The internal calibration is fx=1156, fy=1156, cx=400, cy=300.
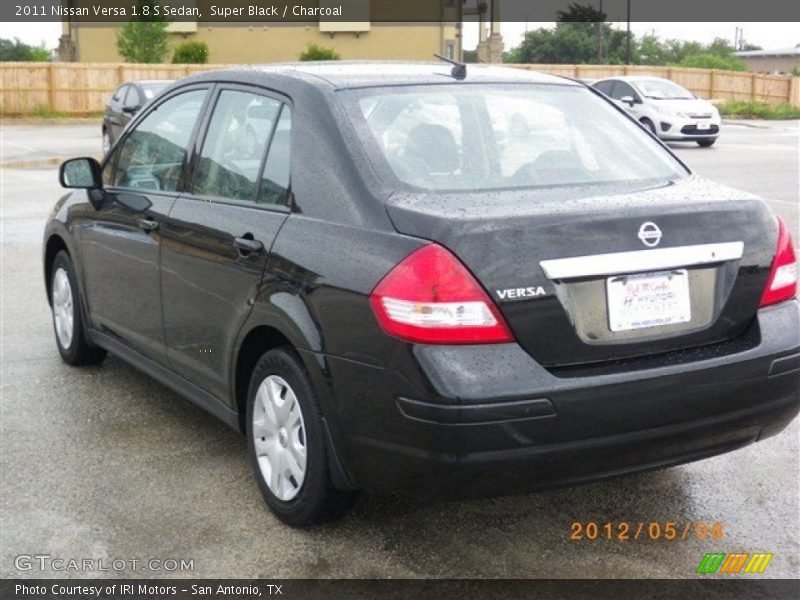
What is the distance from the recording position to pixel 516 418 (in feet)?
11.4

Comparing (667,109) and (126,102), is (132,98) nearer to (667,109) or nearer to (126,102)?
(126,102)

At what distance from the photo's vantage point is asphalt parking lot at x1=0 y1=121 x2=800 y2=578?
155 inches

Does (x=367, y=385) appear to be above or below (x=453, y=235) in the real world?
below

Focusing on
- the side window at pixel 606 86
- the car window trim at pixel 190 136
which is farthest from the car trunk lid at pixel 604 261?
the side window at pixel 606 86

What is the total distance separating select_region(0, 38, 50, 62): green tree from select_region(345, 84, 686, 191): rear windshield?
289 ft

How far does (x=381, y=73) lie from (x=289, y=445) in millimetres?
1548

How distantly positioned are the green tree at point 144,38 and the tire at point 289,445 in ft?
146

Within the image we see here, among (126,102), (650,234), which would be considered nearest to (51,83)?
(126,102)

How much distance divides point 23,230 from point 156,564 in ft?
28.8

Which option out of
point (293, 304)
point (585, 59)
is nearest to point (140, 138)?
point (293, 304)

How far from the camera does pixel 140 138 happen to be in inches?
226

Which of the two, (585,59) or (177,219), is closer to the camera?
(177,219)

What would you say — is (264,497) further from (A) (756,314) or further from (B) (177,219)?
(A) (756,314)

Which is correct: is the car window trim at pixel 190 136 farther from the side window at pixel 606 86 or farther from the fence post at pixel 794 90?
the fence post at pixel 794 90
